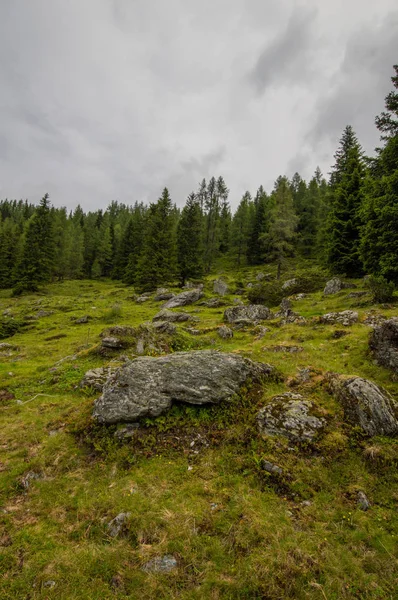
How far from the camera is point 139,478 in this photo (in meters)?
8.04

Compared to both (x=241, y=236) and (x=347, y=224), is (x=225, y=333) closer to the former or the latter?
(x=347, y=224)

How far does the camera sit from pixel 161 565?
19.2 feet

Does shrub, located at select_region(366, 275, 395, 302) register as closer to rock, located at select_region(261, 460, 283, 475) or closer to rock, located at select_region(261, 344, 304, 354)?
rock, located at select_region(261, 344, 304, 354)

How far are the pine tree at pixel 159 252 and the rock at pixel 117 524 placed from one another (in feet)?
153

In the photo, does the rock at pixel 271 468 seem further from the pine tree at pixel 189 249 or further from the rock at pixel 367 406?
the pine tree at pixel 189 249

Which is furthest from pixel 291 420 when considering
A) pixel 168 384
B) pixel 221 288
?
pixel 221 288

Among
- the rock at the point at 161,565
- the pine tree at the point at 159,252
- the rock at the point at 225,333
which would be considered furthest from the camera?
the pine tree at the point at 159,252

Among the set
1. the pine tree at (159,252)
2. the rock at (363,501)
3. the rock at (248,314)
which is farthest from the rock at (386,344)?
the pine tree at (159,252)

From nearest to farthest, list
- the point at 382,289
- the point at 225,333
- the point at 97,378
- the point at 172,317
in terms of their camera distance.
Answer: the point at 97,378, the point at 225,333, the point at 382,289, the point at 172,317

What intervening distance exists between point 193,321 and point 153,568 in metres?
21.5

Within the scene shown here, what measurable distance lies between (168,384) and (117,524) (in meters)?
4.39

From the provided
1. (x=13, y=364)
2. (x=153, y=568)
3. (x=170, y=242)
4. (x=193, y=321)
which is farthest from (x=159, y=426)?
(x=170, y=242)

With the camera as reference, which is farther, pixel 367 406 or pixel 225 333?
pixel 225 333

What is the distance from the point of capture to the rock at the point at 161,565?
5.77 meters
